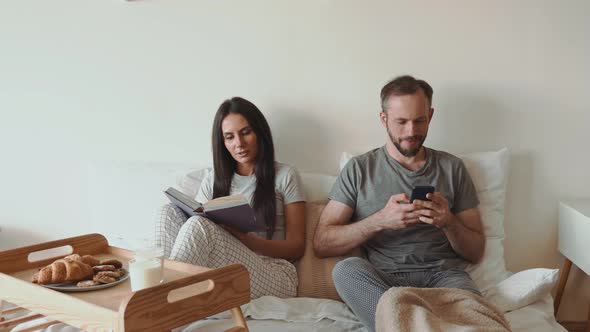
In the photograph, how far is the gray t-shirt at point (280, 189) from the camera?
2.51 metres

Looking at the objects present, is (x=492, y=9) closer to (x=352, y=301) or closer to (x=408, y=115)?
(x=408, y=115)

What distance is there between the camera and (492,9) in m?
2.58

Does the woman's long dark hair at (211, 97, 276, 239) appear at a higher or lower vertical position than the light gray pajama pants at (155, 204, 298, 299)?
higher

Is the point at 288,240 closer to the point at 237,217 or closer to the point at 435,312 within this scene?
the point at 237,217

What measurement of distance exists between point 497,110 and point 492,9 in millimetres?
399

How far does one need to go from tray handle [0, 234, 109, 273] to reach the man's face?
1089mm

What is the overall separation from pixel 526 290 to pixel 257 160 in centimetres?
108

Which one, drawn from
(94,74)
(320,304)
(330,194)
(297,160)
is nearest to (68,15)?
(94,74)

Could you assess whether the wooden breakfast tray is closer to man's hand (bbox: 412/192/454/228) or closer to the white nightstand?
man's hand (bbox: 412/192/454/228)

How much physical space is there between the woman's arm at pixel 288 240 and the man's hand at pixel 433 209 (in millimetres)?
481

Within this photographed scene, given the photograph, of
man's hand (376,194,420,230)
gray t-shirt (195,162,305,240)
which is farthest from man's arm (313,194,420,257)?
gray t-shirt (195,162,305,240)

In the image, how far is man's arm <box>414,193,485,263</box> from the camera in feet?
7.19

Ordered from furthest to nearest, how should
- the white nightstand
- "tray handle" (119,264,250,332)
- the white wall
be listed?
the white wall, the white nightstand, "tray handle" (119,264,250,332)

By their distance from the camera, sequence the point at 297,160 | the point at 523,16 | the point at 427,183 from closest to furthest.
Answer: the point at 427,183 < the point at 523,16 < the point at 297,160
